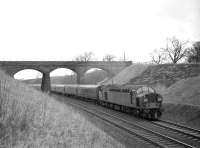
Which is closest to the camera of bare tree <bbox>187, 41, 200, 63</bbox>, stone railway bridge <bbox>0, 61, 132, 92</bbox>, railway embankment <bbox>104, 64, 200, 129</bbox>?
railway embankment <bbox>104, 64, 200, 129</bbox>

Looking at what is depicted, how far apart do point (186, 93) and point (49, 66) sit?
1859 inches

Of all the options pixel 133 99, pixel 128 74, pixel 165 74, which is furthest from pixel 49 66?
pixel 133 99

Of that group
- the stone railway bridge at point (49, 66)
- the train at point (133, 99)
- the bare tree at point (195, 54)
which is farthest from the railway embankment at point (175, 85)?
the bare tree at point (195, 54)

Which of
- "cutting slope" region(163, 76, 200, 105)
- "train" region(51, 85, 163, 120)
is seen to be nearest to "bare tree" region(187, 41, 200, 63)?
"cutting slope" region(163, 76, 200, 105)

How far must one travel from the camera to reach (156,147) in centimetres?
1515

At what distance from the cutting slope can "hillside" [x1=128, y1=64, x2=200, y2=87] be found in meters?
9.84

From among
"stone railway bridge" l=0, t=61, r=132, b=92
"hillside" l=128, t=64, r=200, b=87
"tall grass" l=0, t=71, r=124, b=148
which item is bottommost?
"tall grass" l=0, t=71, r=124, b=148

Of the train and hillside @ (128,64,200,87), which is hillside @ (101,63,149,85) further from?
the train

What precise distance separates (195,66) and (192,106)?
27.0m

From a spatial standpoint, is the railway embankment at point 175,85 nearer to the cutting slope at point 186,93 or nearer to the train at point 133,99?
the cutting slope at point 186,93

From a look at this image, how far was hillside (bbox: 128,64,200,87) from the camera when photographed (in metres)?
47.1

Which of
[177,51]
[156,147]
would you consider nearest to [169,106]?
[156,147]

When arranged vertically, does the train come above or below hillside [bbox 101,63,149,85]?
below

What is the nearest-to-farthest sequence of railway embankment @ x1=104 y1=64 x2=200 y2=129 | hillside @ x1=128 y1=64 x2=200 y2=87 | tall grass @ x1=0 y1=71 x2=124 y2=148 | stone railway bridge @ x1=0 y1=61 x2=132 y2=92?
tall grass @ x1=0 y1=71 x2=124 y2=148, railway embankment @ x1=104 y1=64 x2=200 y2=129, hillside @ x1=128 y1=64 x2=200 y2=87, stone railway bridge @ x1=0 y1=61 x2=132 y2=92
